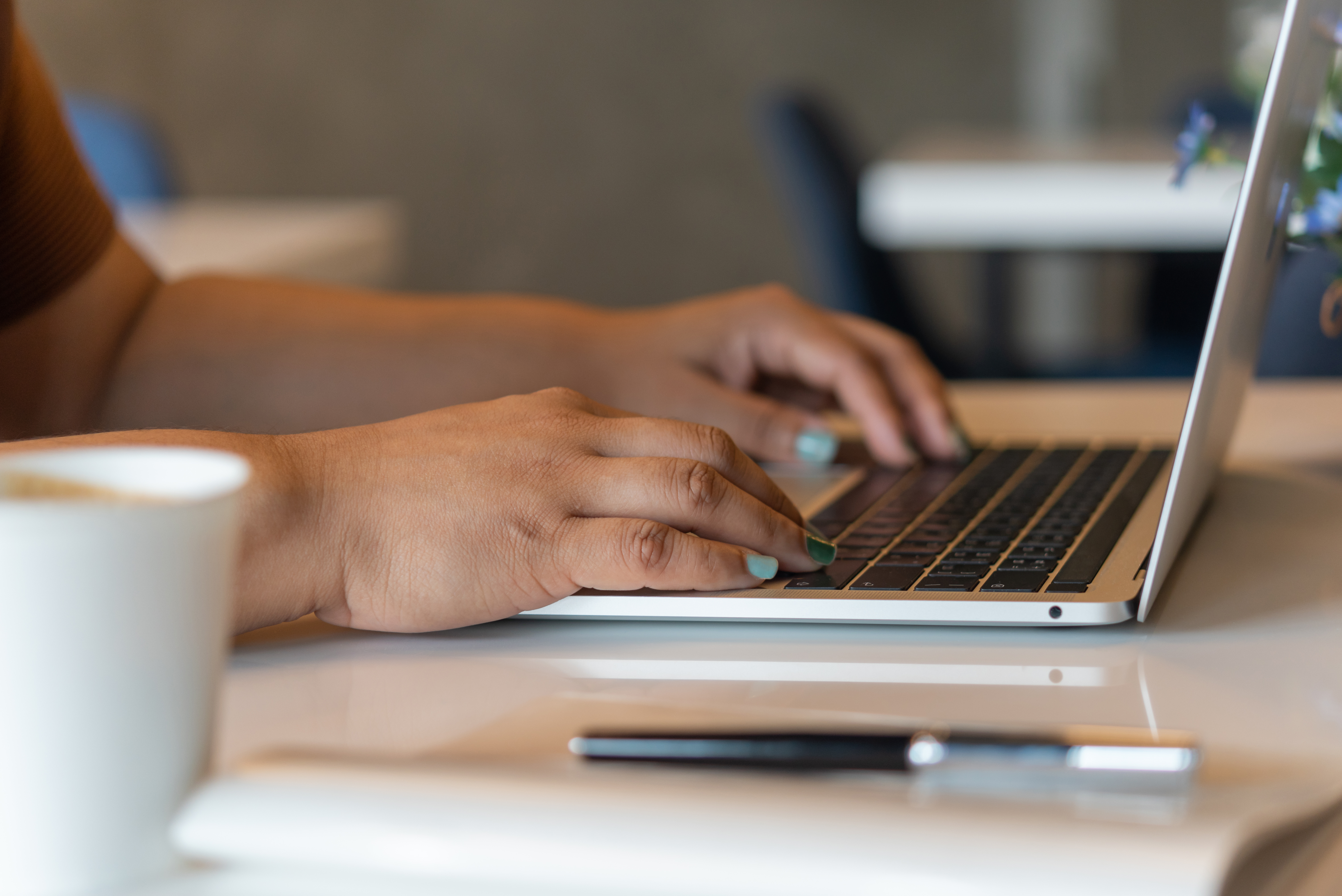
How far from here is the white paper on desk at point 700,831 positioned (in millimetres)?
286

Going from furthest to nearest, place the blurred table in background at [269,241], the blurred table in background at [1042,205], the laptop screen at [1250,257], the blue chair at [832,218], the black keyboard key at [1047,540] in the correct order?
the blue chair at [832,218] < the blurred table in background at [1042,205] < the blurred table in background at [269,241] < the black keyboard key at [1047,540] < the laptop screen at [1250,257]

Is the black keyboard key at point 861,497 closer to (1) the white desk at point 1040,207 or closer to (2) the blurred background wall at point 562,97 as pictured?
(1) the white desk at point 1040,207

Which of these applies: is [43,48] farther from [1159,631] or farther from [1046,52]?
[1159,631]

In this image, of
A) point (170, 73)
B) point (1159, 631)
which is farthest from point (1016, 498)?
point (170, 73)

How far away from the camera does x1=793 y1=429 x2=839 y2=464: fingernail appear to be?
79cm

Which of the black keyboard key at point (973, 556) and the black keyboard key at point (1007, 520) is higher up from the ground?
the black keyboard key at point (1007, 520)

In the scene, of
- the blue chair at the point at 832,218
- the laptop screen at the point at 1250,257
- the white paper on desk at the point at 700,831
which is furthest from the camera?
the blue chair at the point at 832,218

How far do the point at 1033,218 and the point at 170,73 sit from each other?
2817 mm

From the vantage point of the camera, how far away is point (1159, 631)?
511 millimetres

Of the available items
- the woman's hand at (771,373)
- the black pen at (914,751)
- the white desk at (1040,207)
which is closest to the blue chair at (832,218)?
the white desk at (1040,207)

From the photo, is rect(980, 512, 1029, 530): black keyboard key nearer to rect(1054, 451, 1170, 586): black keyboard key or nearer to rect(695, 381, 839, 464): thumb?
rect(1054, 451, 1170, 586): black keyboard key

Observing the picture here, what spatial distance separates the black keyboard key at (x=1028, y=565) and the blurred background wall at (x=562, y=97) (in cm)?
364

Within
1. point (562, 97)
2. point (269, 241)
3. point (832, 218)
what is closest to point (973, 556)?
point (269, 241)

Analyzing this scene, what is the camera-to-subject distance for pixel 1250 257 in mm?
525
